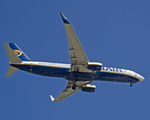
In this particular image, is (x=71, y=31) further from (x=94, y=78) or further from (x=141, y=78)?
(x=141, y=78)

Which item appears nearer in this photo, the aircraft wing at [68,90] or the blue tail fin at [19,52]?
the blue tail fin at [19,52]

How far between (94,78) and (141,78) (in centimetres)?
1148

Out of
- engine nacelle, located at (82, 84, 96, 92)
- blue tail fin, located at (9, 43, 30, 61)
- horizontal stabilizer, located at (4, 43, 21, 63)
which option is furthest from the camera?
engine nacelle, located at (82, 84, 96, 92)

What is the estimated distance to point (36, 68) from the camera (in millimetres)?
49750

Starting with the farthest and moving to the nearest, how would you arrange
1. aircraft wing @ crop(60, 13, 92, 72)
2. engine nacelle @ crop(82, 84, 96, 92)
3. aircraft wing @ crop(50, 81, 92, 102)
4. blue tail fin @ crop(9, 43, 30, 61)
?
engine nacelle @ crop(82, 84, 96, 92)
aircraft wing @ crop(50, 81, 92, 102)
blue tail fin @ crop(9, 43, 30, 61)
aircraft wing @ crop(60, 13, 92, 72)

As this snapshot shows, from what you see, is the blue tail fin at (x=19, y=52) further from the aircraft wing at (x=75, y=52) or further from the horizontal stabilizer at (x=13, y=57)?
the aircraft wing at (x=75, y=52)

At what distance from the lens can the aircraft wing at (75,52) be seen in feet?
129

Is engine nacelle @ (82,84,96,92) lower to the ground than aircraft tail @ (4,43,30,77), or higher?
lower

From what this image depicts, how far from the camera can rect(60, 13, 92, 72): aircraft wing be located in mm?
39356

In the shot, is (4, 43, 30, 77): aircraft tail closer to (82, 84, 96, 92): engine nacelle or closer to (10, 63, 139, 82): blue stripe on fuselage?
(10, 63, 139, 82): blue stripe on fuselage

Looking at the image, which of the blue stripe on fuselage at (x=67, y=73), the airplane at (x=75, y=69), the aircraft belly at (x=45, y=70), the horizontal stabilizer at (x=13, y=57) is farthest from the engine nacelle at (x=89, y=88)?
the horizontal stabilizer at (x=13, y=57)

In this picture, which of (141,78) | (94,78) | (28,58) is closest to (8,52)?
(28,58)

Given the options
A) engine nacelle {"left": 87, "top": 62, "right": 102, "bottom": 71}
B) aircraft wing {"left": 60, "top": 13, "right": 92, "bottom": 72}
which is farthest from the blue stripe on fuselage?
engine nacelle {"left": 87, "top": 62, "right": 102, "bottom": 71}

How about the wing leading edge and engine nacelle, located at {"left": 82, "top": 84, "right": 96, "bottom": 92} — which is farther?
engine nacelle, located at {"left": 82, "top": 84, "right": 96, "bottom": 92}
